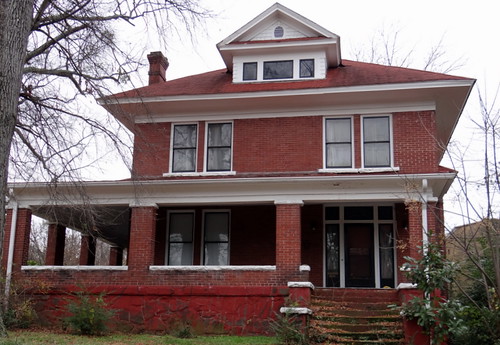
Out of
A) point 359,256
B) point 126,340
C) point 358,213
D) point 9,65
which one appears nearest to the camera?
point 9,65

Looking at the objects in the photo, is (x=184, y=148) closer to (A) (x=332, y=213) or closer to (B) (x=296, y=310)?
(A) (x=332, y=213)

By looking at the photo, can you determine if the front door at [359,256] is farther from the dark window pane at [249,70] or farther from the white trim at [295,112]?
the dark window pane at [249,70]

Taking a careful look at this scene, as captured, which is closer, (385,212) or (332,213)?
(385,212)

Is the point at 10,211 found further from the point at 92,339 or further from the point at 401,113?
the point at 401,113

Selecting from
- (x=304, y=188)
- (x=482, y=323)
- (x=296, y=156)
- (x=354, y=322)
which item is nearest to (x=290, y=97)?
(x=296, y=156)

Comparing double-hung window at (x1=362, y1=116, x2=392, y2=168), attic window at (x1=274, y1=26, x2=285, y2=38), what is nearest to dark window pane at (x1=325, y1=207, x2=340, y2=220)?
double-hung window at (x1=362, y1=116, x2=392, y2=168)

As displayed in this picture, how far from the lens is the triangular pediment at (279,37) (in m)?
19.2

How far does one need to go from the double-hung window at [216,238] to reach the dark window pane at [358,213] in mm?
3532

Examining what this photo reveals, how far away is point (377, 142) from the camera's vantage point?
58.0ft

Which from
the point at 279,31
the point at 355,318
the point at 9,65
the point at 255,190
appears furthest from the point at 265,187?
the point at 9,65

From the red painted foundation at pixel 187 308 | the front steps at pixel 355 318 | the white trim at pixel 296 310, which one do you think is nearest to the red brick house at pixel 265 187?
the red painted foundation at pixel 187 308

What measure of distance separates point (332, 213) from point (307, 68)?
4407mm

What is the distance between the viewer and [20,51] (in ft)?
34.4

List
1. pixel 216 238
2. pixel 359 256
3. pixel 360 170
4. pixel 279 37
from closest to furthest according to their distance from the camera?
pixel 360 170
pixel 359 256
pixel 216 238
pixel 279 37
